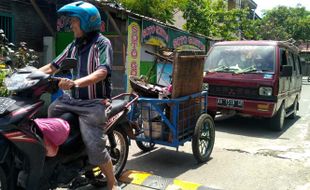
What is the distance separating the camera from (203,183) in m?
4.99

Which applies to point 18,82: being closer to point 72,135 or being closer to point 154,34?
point 72,135

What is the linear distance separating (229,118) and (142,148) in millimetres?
4368

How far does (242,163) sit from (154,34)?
6.71 meters

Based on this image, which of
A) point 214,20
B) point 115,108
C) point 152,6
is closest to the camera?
point 115,108

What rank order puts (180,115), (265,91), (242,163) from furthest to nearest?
(265,91), (242,163), (180,115)

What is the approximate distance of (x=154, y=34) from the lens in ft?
39.0

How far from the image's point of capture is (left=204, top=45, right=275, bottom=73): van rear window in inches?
334

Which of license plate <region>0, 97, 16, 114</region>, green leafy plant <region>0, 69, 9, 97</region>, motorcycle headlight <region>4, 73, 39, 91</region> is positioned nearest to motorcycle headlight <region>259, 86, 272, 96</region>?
green leafy plant <region>0, 69, 9, 97</region>

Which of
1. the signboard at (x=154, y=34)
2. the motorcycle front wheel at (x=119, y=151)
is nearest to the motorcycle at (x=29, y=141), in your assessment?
the motorcycle front wheel at (x=119, y=151)

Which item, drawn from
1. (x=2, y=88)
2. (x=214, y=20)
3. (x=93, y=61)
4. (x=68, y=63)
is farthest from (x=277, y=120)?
(x=214, y=20)

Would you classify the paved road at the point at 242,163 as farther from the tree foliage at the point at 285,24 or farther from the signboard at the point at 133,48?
the tree foliage at the point at 285,24

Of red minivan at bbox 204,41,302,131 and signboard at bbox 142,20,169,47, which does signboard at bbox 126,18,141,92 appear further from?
red minivan at bbox 204,41,302,131

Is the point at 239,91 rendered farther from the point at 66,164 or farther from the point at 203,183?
the point at 66,164

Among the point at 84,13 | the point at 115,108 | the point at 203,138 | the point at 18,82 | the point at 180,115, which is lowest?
the point at 203,138
